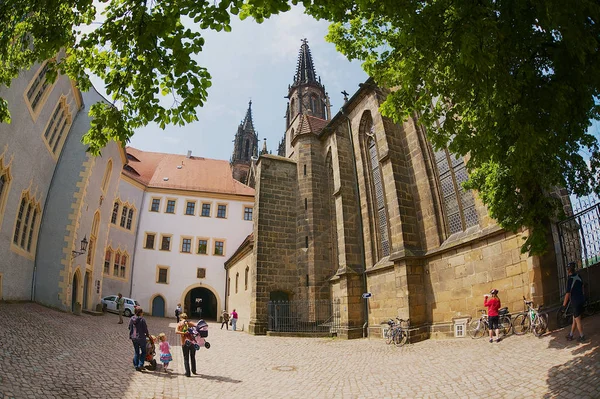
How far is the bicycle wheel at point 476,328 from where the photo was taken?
10008 millimetres

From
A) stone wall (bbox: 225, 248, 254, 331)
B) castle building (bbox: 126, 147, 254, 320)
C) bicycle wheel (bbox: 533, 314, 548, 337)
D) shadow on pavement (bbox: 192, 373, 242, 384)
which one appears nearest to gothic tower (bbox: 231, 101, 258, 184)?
castle building (bbox: 126, 147, 254, 320)

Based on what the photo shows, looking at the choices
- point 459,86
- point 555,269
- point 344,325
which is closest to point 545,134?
point 459,86

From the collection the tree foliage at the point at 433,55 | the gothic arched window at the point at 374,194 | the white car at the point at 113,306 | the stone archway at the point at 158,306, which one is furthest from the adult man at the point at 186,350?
the stone archway at the point at 158,306

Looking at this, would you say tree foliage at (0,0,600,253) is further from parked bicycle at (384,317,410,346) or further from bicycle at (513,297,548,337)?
parked bicycle at (384,317,410,346)

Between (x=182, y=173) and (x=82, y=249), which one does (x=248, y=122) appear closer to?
(x=182, y=173)

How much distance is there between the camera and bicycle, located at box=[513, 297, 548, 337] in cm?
Result: 816

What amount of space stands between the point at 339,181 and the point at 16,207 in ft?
44.6

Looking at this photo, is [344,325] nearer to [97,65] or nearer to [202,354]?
[202,354]

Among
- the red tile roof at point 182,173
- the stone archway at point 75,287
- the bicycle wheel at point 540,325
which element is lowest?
the bicycle wheel at point 540,325

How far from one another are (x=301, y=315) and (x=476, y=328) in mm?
10407

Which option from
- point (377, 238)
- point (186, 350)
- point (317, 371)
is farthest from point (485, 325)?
point (186, 350)

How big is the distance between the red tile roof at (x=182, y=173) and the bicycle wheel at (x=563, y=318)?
96.8ft

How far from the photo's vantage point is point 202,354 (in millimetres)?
11547

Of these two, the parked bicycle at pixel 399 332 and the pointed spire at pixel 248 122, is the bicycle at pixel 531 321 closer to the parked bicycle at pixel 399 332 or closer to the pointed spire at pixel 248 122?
the parked bicycle at pixel 399 332
